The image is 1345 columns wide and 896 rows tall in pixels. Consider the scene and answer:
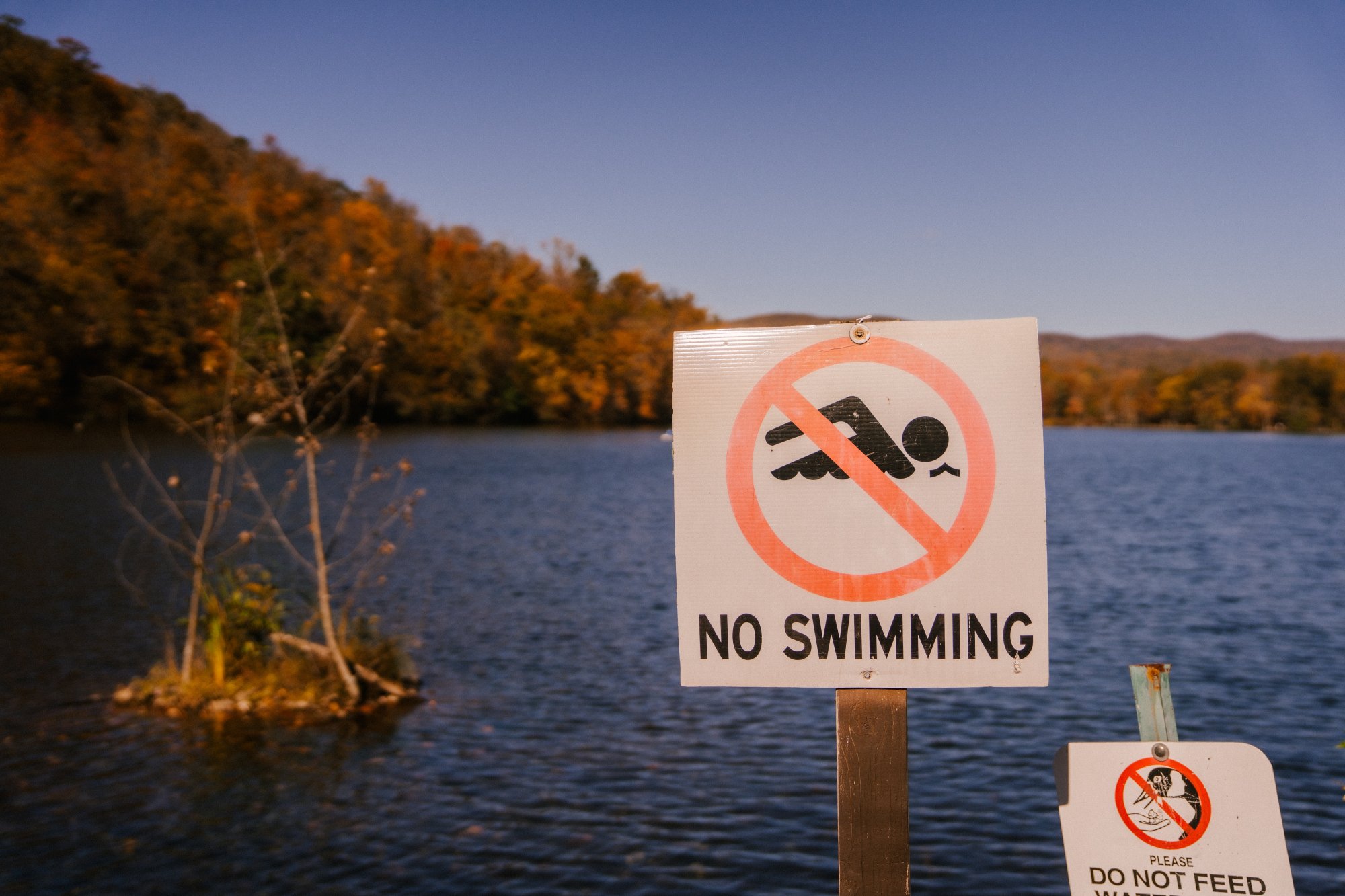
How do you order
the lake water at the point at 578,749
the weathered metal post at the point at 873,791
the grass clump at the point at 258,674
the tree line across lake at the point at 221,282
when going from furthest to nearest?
1. the tree line across lake at the point at 221,282
2. the grass clump at the point at 258,674
3. the lake water at the point at 578,749
4. the weathered metal post at the point at 873,791

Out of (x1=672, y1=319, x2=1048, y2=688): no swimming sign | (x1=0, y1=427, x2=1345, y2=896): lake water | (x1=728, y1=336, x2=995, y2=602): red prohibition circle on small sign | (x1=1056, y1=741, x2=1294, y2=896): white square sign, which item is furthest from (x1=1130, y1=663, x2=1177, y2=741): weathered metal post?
(x1=0, y1=427, x2=1345, y2=896): lake water

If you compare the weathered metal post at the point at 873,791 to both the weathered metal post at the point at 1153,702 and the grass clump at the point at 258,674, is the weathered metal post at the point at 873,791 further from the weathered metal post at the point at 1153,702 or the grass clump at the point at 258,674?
the grass clump at the point at 258,674

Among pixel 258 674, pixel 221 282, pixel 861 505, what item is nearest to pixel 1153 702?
pixel 861 505

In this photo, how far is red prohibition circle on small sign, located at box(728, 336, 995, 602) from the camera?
225 centimetres

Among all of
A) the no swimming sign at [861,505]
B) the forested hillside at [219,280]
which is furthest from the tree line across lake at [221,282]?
the no swimming sign at [861,505]

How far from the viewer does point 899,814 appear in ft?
7.47

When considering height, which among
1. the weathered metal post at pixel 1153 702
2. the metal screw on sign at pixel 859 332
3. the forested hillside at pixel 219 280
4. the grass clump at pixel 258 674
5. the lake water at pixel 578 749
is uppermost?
the forested hillside at pixel 219 280

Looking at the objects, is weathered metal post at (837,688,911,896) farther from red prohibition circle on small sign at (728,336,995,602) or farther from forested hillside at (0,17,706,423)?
forested hillside at (0,17,706,423)

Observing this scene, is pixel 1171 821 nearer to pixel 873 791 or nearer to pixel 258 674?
pixel 873 791

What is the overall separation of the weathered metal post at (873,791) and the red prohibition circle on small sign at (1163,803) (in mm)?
474

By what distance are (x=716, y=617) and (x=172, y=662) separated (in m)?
10.7

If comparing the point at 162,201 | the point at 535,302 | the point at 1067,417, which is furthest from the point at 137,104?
the point at 1067,417

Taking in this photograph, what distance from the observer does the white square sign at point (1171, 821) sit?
84.6 inches

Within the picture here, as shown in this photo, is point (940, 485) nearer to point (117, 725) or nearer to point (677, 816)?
point (677, 816)
